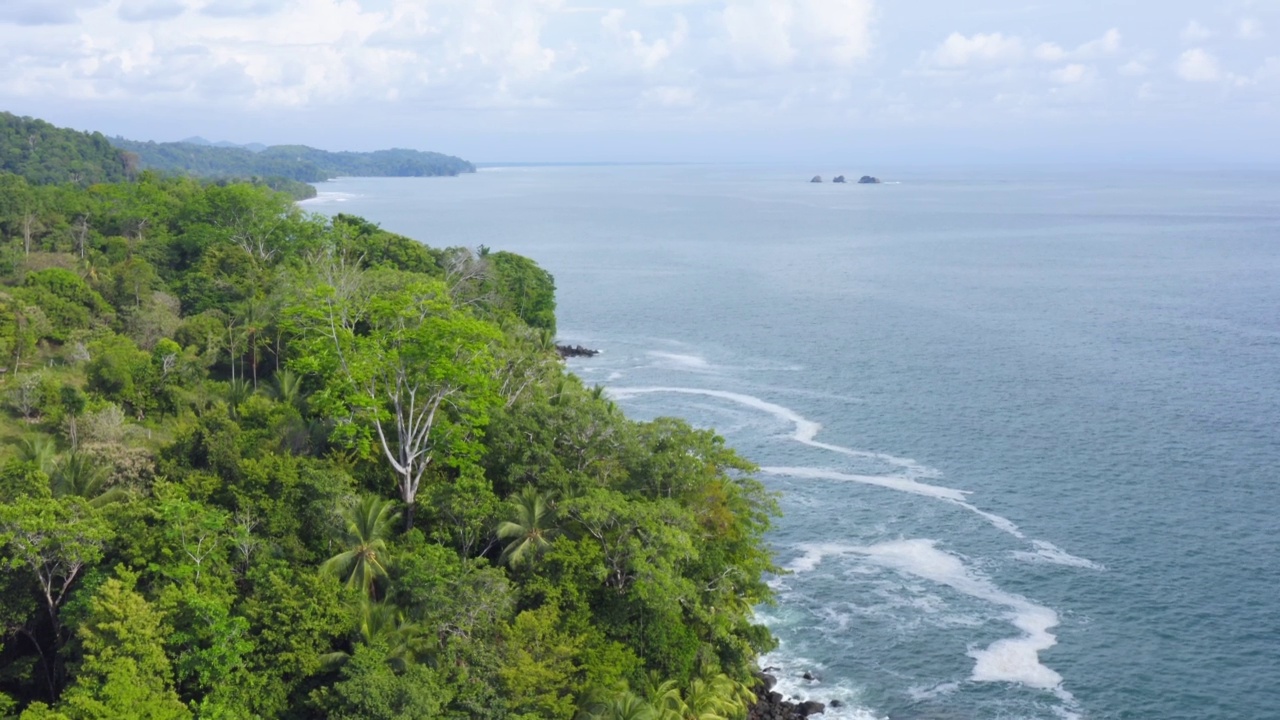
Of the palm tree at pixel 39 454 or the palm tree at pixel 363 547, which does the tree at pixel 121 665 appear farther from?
the palm tree at pixel 39 454

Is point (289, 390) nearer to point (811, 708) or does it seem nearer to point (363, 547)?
point (363, 547)

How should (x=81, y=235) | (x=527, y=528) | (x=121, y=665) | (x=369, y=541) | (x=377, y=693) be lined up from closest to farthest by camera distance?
1. (x=121, y=665)
2. (x=377, y=693)
3. (x=369, y=541)
4. (x=527, y=528)
5. (x=81, y=235)

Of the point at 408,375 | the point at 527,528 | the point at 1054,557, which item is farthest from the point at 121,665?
the point at 1054,557

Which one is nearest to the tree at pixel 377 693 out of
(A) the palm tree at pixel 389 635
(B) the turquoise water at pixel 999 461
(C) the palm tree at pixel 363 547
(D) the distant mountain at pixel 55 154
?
(A) the palm tree at pixel 389 635

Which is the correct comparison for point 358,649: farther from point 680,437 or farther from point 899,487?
point 899,487

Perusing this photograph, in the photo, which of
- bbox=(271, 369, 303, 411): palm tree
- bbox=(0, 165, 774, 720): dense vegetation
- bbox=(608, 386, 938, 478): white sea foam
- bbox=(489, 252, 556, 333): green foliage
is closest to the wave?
bbox=(0, 165, 774, 720): dense vegetation
